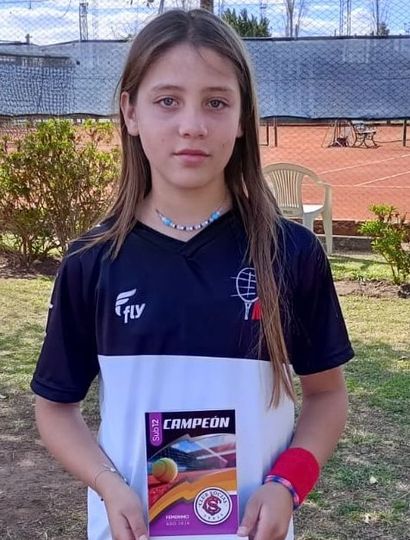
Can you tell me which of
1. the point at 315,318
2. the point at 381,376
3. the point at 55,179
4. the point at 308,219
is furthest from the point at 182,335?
the point at 308,219

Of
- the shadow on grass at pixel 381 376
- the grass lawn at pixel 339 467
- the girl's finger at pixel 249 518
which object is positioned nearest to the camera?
the girl's finger at pixel 249 518

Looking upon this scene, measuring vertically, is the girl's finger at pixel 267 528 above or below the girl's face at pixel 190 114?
below

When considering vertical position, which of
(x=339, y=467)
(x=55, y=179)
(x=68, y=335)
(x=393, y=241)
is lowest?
(x=339, y=467)

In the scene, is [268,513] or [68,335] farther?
[68,335]

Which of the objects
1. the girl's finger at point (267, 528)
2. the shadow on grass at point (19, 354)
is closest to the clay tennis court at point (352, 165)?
the shadow on grass at point (19, 354)

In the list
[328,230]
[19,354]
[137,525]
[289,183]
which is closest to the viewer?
[137,525]

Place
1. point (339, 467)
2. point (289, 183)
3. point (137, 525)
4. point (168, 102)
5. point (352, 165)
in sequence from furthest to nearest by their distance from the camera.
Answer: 1. point (352, 165)
2. point (289, 183)
3. point (339, 467)
4. point (168, 102)
5. point (137, 525)

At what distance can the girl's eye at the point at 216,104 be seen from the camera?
1482 millimetres

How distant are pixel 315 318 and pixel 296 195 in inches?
305

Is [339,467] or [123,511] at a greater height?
[123,511]

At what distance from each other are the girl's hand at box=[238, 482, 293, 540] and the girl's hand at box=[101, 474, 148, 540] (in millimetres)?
165

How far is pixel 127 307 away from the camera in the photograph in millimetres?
1487

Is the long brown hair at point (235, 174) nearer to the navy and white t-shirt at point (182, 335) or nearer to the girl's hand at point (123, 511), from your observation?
the navy and white t-shirt at point (182, 335)

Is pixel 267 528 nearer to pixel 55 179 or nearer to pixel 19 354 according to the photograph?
pixel 19 354
